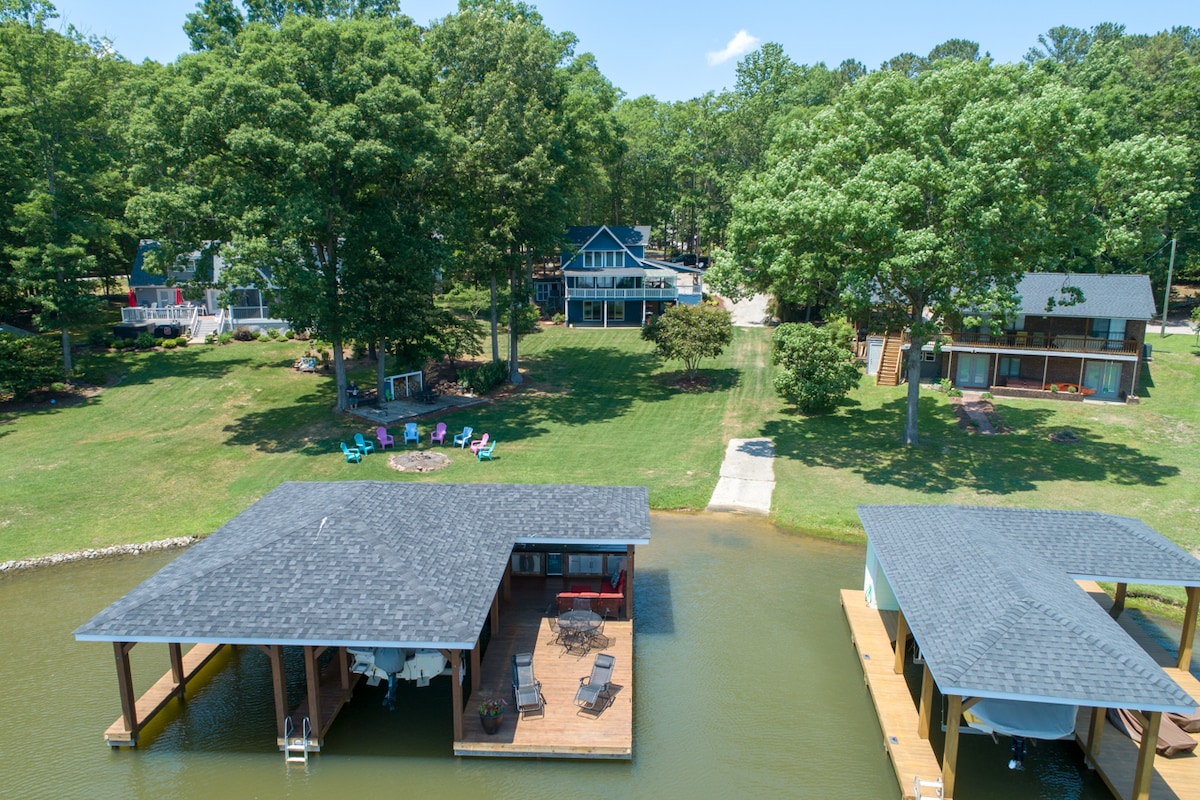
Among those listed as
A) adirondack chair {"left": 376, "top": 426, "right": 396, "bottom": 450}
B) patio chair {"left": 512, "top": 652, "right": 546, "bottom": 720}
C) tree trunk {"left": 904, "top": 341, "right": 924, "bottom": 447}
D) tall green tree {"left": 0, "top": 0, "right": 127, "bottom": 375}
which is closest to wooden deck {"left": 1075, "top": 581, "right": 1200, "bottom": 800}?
patio chair {"left": 512, "top": 652, "right": 546, "bottom": 720}

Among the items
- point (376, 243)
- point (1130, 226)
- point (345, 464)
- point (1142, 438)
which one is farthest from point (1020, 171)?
point (345, 464)

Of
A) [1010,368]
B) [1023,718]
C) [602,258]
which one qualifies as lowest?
[1023,718]

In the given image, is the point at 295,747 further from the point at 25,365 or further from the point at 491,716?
the point at 25,365

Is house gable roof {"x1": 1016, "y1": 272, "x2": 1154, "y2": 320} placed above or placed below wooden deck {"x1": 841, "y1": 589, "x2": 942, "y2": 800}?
above

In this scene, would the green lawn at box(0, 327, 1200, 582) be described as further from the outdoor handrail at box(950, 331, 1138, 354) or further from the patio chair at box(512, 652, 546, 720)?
the patio chair at box(512, 652, 546, 720)

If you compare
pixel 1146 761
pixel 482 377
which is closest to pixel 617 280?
pixel 482 377

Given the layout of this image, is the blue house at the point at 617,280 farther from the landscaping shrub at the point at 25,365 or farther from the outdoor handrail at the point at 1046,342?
the landscaping shrub at the point at 25,365
